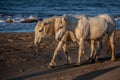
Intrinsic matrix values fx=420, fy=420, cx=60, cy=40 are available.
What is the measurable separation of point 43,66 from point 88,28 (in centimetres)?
166

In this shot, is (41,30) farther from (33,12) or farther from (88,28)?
(33,12)

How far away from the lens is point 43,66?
11.9m

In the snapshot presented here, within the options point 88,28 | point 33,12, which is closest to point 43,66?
point 88,28

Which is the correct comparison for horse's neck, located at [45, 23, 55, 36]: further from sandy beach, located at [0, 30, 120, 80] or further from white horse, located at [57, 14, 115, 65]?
sandy beach, located at [0, 30, 120, 80]

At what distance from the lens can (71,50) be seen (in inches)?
583

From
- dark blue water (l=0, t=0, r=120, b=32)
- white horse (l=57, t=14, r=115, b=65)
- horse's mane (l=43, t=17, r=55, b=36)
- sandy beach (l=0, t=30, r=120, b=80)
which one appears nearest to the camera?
sandy beach (l=0, t=30, r=120, b=80)

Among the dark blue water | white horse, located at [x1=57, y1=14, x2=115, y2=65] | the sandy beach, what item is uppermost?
white horse, located at [x1=57, y1=14, x2=115, y2=65]

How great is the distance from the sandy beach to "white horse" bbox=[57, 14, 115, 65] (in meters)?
0.63

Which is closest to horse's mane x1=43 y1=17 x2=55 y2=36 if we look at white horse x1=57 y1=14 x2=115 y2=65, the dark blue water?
white horse x1=57 y1=14 x2=115 y2=65

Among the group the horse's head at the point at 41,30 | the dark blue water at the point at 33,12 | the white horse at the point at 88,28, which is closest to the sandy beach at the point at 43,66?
the white horse at the point at 88,28

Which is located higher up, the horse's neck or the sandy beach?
the horse's neck

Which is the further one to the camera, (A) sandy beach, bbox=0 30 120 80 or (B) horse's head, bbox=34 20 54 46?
(B) horse's head, bbox=34 20 54 46

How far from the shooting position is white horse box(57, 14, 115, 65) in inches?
450

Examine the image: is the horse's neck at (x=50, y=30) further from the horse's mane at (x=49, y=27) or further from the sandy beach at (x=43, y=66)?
the sandy beach at (x=43, y=66)
